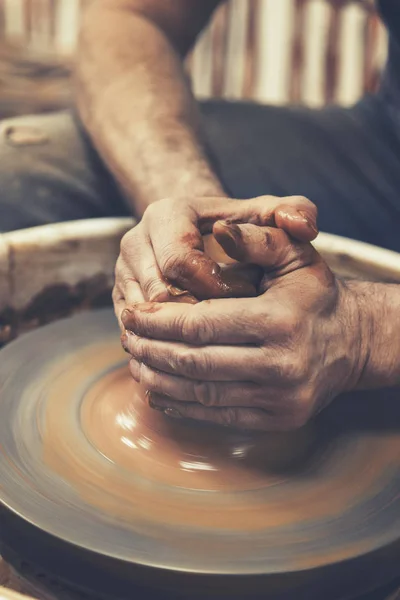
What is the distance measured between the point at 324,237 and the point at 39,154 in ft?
1.66

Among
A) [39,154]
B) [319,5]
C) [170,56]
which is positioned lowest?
[319,5]

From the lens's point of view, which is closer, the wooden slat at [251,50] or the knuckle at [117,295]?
the knuckle at [117,295]

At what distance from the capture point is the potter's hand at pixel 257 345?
75 cm

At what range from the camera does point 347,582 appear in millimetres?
716

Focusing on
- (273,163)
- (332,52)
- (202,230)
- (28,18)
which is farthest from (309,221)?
(28,18)

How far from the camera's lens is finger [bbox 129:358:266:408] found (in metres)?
0.77

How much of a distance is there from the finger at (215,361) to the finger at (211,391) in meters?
0.01

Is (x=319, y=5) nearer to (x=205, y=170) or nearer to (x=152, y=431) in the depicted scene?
(x=205, y=170)

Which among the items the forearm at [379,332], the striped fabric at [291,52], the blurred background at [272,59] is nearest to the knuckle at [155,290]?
the forearm at [379,332]

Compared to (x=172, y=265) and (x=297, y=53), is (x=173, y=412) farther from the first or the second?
(x=297, y=53)

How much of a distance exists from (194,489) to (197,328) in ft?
0.61

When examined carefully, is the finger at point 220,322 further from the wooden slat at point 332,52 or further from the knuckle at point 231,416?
the wooden slat at point 332,52

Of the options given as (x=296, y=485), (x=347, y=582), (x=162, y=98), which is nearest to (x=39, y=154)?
(x=162, y=98)

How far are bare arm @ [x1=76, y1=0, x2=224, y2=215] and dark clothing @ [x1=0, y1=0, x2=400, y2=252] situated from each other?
0.07m
